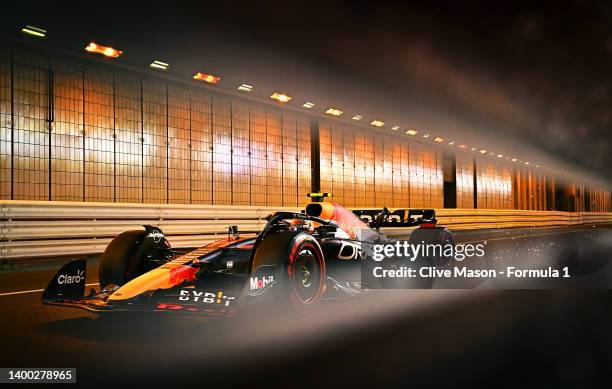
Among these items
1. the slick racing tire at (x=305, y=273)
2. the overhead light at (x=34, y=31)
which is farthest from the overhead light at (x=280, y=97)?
the slick racing tire at (x=305, y=273)

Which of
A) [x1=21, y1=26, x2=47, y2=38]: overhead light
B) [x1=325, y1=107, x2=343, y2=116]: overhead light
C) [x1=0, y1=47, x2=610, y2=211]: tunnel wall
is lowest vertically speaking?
[x1=0, y1=47, x2=610, y2=211]: tunnel wall

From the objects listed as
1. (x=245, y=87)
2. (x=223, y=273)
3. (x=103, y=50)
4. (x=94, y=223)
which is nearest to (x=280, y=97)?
(x=245, y=87)

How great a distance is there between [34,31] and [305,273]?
8476 millimetres

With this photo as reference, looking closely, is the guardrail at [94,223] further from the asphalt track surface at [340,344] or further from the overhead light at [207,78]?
the asphalt track surface at [340,344]

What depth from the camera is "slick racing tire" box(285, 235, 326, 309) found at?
5.70 m

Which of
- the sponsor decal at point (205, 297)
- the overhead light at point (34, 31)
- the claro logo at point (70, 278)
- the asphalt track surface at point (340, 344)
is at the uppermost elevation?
the overhead light at point (34, 31)

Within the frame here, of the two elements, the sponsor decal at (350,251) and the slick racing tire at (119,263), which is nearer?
the slick racing tire at (119,263)

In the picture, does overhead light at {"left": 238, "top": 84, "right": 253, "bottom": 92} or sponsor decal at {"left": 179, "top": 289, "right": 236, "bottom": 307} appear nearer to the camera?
sponsor decal at {"left": 179, "top": 289, "right": 236, "bottom": 307}

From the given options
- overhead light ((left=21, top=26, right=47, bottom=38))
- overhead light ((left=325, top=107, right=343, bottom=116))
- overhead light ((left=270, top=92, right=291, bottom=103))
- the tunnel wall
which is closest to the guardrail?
the tunnel wall

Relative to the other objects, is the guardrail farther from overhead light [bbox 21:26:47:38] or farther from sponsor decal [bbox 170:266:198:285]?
sponsor decal [bbox 170:266:198:285]

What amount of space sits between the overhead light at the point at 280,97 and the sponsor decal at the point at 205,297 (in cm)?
1274

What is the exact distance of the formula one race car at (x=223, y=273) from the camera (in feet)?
16.6

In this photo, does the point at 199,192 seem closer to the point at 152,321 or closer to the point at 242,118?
the point at 242,118

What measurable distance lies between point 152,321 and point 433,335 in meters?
2.55
